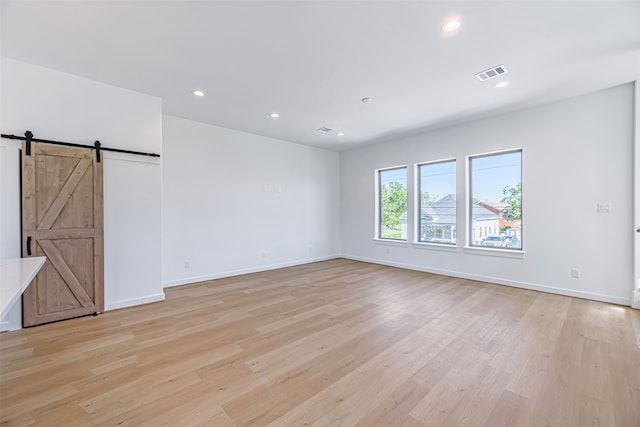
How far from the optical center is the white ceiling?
2229mm

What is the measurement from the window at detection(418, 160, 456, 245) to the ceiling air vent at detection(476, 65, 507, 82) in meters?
2.28

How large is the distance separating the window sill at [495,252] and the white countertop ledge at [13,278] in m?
5.69

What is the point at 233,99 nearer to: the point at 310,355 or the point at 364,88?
the point at 364,88

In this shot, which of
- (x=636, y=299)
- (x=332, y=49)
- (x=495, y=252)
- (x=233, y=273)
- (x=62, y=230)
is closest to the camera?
(x=332, y=49)

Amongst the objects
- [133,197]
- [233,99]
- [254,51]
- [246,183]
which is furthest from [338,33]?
[246,183]

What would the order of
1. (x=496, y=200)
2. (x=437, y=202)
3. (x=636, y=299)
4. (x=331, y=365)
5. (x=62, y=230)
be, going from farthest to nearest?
1. (x=437, y=202)
2. (x=496, y=200)
3. (x=636, y=299)
4. (x=62, y=230)
5. (x=331, y=365)

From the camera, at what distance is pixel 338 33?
249 centimetres

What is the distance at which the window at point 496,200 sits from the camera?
4.64 m

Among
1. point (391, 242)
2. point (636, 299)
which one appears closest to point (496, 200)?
point (636, 299)

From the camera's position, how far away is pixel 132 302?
11.9ft

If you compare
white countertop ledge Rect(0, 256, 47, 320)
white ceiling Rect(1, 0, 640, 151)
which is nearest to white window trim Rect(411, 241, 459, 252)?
white ceiling Rect(1, 0, 640, 151)

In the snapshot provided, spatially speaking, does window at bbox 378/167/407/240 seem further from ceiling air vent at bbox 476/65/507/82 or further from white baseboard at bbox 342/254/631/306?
ceiling air vent at bbox 476/65/507/82

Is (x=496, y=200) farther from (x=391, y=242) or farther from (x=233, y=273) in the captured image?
(x=233, y=273)

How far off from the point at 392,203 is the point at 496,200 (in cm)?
222
